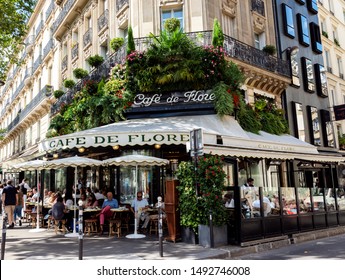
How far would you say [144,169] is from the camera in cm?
1284

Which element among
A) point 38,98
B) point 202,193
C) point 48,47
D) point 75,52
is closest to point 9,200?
point 202,193

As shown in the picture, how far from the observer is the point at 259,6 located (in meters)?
16.4

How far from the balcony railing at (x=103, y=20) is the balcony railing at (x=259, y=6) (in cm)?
717

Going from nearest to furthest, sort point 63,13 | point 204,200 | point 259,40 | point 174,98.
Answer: point 204,200 < point 174,98 < point 259,40 < point 63,13

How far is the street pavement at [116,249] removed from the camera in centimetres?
689

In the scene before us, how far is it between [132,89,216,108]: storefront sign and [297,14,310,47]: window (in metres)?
9.68

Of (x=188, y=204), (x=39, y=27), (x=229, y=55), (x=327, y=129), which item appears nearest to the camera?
(x=188, y=204)

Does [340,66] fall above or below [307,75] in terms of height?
above

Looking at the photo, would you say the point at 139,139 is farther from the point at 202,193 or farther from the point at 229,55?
the point at 229,55

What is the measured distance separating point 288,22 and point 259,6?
2.42 metres

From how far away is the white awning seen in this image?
9.23 metres

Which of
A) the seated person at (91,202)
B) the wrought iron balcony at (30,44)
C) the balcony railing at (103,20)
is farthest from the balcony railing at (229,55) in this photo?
the wrought iron balcony at (30,44)

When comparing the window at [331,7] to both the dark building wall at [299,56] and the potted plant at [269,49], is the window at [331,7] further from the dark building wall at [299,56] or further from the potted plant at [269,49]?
the potted plant at [269,49]

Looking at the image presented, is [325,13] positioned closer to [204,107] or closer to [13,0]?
[204,107]
